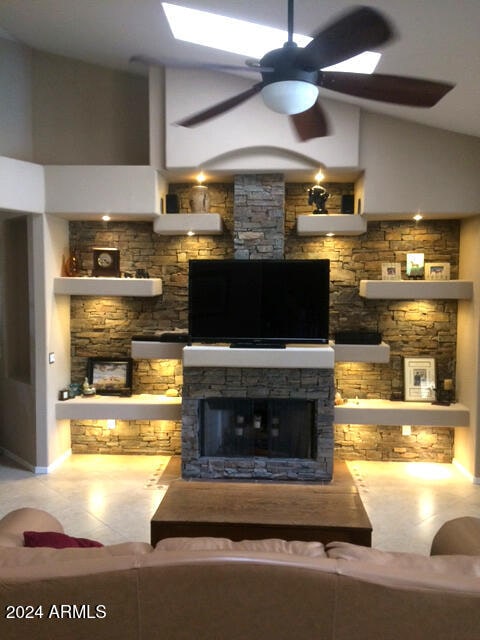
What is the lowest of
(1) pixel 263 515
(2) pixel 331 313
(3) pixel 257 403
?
(1) pixel 263 515

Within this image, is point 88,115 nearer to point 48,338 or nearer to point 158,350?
point 48,338

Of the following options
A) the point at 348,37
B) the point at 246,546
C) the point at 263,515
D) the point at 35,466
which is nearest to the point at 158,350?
the point at 35,466

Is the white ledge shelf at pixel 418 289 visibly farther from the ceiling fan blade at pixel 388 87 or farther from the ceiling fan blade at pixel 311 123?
the ceiling fan blade at pixel 388 87

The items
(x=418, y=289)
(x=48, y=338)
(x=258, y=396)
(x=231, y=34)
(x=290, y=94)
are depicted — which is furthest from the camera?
(x=48, y=338)

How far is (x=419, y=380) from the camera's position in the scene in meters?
5.02

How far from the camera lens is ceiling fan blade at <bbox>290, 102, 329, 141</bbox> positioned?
9.16 feet

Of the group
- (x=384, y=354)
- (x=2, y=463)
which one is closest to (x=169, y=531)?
(x=384, y=354)

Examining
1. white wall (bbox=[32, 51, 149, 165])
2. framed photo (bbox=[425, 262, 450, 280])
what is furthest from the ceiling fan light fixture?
white wall (bbox=[32, 51, 149, 165])

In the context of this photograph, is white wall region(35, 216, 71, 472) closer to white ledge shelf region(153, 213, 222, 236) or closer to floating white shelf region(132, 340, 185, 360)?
floating white shelf region(132, 340, 185, 360)

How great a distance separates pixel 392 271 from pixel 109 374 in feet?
10.1

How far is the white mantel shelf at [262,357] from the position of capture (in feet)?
14.5

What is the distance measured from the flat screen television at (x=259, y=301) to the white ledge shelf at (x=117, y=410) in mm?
850

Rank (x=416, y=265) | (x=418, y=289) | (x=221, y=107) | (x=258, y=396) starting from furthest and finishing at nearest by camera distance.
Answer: (x=416, y=265), (x=418, y=289), (x=258, y=396), (x=221, y=107)

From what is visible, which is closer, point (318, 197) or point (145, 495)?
point (145, 495)
